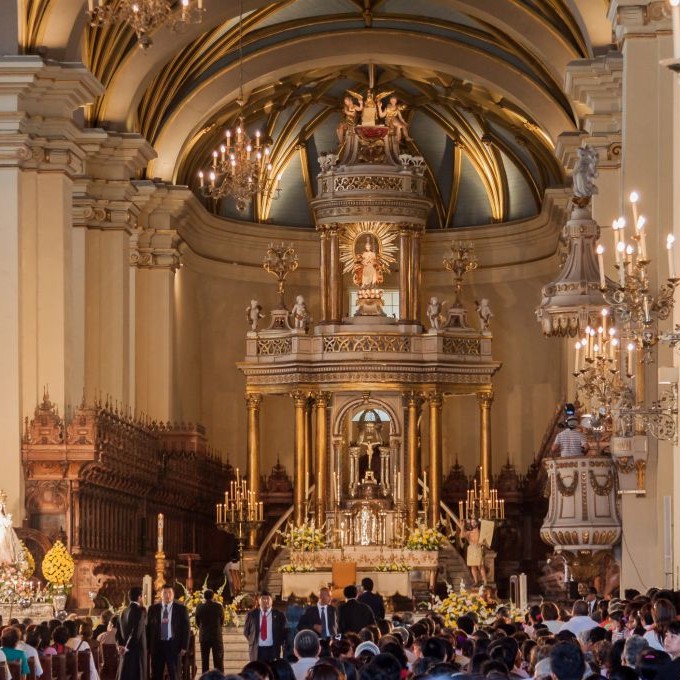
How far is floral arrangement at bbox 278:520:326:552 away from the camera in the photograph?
33562 millimetres

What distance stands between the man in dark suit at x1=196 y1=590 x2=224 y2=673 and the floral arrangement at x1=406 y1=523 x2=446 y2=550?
11507 millimetres

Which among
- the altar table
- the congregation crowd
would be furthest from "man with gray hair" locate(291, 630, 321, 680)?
the altar table

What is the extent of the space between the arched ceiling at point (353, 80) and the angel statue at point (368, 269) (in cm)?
378

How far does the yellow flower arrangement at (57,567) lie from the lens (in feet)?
84.1

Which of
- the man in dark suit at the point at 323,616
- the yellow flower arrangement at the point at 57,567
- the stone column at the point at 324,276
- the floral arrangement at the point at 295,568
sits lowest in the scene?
the floral arrangement at the point at 295,568

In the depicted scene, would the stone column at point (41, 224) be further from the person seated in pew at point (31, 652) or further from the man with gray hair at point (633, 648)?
the man with gray hair at point (633, 648)

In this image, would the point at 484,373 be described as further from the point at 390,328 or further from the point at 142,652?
the point at 142,652

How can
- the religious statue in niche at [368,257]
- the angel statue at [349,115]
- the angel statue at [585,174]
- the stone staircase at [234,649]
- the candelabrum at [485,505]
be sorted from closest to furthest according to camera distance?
1. the angel statue at [585,174]
2. the stone staircase at [234,649]
3. the candelabrum at [485,505]
4. the religious statue in niche at [368,257]
5. the angel statue at [349,115]

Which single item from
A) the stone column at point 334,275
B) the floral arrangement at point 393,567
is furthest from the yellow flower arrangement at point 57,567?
the stone column at point 334,275

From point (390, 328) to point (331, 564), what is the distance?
15.4ft

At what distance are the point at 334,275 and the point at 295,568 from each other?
5.93 metres

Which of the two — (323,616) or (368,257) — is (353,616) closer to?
(323,616)

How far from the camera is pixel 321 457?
3519 cm

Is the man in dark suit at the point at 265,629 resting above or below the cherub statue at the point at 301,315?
below
